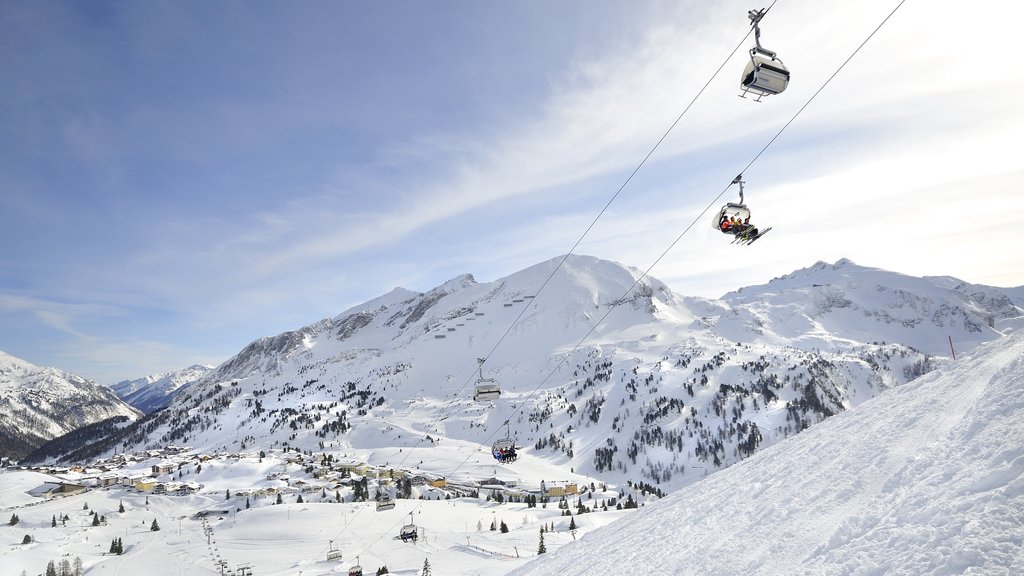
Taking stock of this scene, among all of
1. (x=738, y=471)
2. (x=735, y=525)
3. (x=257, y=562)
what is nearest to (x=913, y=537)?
(x=735, y=525)

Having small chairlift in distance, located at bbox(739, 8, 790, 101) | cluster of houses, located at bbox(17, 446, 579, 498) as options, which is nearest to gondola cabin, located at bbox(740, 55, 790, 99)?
small chairlift in distance, located at bbox(739, 8, 790, 101)

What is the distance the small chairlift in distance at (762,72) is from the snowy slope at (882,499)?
782 centimetres

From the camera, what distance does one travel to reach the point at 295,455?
166250 mm

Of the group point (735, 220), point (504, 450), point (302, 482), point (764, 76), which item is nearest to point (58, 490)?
point (302, 482)

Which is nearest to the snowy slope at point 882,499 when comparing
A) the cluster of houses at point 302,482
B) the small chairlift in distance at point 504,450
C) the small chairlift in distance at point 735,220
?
the small chairlift in distance at point 735,220

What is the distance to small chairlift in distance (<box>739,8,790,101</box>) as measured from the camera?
41.1ft

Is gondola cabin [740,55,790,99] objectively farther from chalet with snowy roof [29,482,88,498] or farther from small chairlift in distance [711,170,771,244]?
chalet with snowy roof [29,482,88,498]

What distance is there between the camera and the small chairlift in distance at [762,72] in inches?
494

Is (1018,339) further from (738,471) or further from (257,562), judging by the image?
(257,562)

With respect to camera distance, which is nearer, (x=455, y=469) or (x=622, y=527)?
(x=622, y=527)

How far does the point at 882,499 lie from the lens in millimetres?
7887

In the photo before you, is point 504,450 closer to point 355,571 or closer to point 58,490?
point 355,571

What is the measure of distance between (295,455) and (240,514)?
8113cm

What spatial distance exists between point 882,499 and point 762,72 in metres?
9.78
